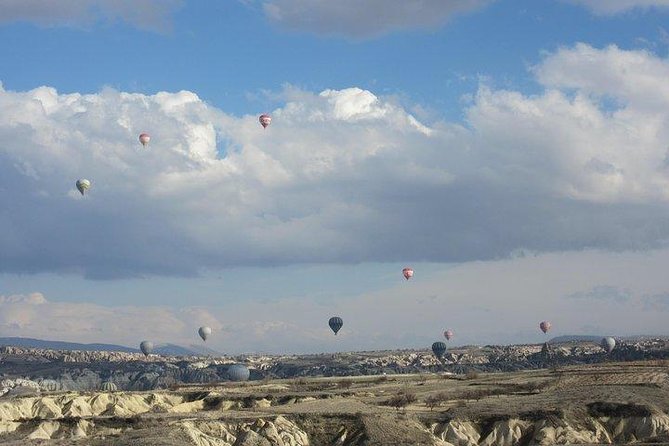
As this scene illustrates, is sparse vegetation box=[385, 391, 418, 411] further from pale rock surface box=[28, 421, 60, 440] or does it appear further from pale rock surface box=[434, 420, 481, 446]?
pale rock surface box=[28, 421, 60, 440]

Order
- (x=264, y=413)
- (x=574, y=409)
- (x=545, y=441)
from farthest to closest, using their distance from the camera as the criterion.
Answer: (x=264, y=413), (x=574, y=409), (x=545, y=441)

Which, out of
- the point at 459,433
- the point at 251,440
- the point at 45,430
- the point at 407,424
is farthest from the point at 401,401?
the point at 45,430

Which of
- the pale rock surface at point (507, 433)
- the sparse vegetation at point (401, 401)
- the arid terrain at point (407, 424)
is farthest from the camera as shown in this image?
the sparse vegetation at point (401, 401)

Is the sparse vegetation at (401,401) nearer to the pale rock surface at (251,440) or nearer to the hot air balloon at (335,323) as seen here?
the pale rock surface at (251,440)

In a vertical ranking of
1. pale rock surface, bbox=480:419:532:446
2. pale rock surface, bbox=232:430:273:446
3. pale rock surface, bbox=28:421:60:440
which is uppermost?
pale rock surface, bbox=28:421:60:440

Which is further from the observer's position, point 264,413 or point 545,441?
point 264,413

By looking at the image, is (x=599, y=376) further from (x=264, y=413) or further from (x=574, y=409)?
(x=264, y=413)

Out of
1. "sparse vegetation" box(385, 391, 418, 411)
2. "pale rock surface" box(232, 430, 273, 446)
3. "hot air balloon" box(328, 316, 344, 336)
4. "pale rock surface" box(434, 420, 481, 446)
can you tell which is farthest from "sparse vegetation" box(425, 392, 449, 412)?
"hot air balloon" box(328, 316, 344, 336)

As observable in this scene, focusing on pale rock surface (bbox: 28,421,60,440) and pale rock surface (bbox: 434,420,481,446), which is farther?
pale rock surface (bbox: 28,421,60,440)

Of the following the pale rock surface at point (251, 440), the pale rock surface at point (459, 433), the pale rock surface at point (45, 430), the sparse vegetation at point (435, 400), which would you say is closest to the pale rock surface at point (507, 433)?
the pale rock surface at point (459, 433)

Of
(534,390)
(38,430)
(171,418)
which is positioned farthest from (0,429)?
(534,390)

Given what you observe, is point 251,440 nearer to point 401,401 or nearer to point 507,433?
point 507,433
